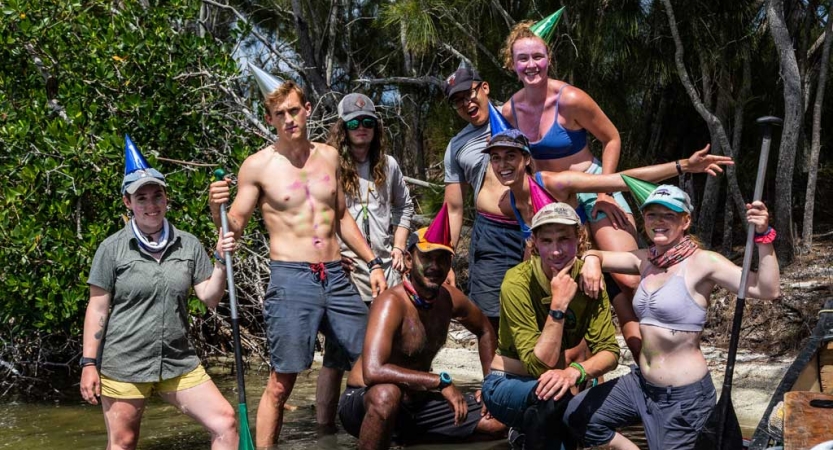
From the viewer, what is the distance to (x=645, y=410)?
4094 millimetres

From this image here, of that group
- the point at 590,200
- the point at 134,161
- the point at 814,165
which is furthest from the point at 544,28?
the point at 814,165


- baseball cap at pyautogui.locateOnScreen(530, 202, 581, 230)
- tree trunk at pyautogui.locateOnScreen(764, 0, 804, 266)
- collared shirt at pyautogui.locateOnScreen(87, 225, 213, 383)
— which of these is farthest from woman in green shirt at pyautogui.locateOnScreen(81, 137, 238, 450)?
tree trunk at pyautogui.locateOnScreen(764, 0, 804, 266)

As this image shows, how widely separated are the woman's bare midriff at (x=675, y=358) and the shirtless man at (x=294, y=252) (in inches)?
64.7

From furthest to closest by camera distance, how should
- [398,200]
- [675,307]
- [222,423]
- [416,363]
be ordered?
[398,200], [416,363], [222,423], [675,307]

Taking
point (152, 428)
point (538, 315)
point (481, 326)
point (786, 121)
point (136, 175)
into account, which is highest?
point (786, 121)

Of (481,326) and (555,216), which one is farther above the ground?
(555,216)

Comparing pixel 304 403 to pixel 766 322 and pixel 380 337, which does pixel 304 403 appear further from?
pixel 766 322

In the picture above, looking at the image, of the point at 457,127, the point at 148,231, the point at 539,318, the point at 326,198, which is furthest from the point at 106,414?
the point at 457,127

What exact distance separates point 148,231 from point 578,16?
6.45 meters

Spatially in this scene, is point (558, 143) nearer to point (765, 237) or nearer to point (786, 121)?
point (765, 237)

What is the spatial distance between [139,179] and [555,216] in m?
1.83

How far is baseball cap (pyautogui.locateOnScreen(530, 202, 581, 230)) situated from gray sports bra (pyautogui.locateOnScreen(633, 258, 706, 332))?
485 mm

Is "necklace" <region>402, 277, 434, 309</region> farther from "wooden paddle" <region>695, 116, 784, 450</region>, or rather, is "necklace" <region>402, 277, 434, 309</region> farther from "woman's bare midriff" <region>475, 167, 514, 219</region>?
"wooden paddle" <region>695, 116, 784, 450</region>

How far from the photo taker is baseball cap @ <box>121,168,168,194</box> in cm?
410
